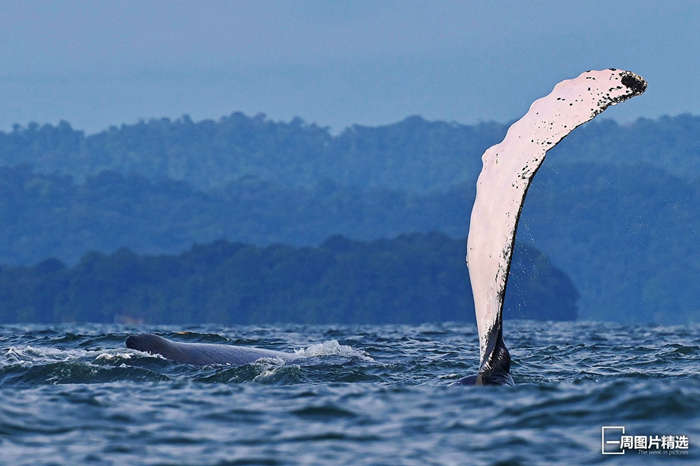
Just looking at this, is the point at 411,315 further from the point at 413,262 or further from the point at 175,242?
the point at 175,242

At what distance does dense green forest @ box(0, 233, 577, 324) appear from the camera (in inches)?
5207

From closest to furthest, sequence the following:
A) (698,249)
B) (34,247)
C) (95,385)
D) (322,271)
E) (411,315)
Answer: (95,385) → (411,315) → (322,271) → (698,249) → (34,247)

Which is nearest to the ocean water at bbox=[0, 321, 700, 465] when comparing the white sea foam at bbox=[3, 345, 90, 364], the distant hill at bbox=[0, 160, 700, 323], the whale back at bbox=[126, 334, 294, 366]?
the whale back at bbox=[126, 334, 294, 366]

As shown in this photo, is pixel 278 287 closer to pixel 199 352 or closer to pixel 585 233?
pixel 585 233

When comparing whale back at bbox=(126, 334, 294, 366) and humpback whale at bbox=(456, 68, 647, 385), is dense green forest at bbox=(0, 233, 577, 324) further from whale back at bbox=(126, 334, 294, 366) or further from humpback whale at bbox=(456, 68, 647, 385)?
humpback whale at bbox=(456, 68, 647, 385)

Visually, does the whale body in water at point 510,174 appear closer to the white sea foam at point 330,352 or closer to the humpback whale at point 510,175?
the humpback whale at point 510,175

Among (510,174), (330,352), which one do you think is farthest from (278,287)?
(510,174)

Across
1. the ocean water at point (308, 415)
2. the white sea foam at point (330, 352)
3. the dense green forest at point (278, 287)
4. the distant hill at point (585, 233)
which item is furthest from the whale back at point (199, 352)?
the distant hill at point (585, 233)

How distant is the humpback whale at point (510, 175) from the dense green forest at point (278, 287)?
385 feet

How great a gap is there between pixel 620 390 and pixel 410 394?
222 centimetres

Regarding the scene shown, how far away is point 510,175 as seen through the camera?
11.9 m

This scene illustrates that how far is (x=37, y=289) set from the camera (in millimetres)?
134000

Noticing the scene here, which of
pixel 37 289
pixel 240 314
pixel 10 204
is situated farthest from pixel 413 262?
pixel 10 204

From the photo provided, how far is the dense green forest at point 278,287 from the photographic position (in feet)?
434
